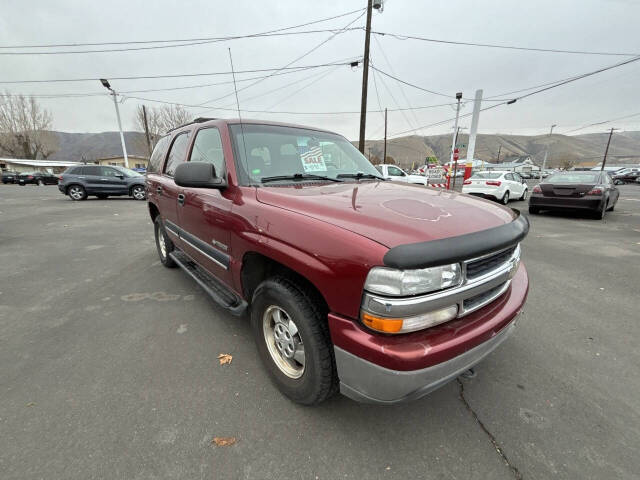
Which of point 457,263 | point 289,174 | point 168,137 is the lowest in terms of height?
point 457,263

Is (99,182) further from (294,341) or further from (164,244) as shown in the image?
(294,341)

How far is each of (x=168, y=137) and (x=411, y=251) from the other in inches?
151

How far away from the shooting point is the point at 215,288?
276cm

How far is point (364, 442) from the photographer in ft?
5.65

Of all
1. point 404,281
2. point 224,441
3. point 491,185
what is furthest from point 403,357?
point 491,185

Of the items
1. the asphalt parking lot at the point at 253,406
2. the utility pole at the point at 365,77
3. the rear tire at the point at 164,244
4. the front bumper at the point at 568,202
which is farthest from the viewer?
the utility pole at the point at 365,77

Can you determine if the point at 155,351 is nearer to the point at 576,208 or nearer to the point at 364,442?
the point at 364,442

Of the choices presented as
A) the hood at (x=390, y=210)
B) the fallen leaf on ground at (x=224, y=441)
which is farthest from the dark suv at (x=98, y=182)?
the fallen leaf on ground at (x=224, y=441)

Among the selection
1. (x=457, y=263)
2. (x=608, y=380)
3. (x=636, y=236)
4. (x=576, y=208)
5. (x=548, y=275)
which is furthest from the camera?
(x=576, y=208)

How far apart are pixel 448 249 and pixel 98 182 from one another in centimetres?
1655

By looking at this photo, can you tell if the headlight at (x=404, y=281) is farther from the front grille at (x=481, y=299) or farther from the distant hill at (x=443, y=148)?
the distant hill at (x=443, y=148)

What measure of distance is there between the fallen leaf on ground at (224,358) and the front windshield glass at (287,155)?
1448 mm

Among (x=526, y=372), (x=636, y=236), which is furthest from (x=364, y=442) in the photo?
(x=636, y=236)

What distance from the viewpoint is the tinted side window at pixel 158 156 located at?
13.0ft
